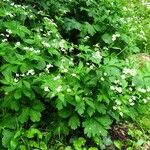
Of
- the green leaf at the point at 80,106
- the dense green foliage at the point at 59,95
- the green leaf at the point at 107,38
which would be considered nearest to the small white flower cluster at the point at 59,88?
the dense green foliage at the point at 59,95

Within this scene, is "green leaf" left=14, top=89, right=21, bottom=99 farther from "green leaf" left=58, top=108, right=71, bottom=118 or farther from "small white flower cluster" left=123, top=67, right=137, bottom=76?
"small white flower cluster" left=123, top=67, right=137, bottom=76

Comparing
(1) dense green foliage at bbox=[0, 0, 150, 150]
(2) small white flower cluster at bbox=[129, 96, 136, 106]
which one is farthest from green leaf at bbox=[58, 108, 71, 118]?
(2) small white flower cluster at bbox=[129, 96, 136, 106]

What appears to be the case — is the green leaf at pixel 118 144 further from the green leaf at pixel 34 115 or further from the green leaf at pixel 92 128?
the green leaf at pixel 34 115

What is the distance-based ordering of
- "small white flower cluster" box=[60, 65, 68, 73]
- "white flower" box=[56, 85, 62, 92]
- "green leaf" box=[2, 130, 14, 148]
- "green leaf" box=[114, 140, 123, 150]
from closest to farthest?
"white flower" box=[56, 85, 62, 92] < "green leaf" box=[2, 130, 14, 148] < "small white flower cluster" box=[60, 65, 68, 73] < "green leaf" box=[114, 140, 123, 150]

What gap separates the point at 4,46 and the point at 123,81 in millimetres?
1202

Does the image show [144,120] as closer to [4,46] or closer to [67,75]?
[67,75]

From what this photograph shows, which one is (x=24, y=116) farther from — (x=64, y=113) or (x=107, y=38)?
(x=107, y=38)

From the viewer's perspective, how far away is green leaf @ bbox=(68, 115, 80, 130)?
3.56 meters

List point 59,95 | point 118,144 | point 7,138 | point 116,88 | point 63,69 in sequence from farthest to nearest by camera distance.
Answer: point 118,144 < point 63,69 < point 116,88 < point 7,138 < point 59,95

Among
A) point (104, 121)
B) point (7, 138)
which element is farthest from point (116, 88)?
point (7, 138)

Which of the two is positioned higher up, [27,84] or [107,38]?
[27,84]

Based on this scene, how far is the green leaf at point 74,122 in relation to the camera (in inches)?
140

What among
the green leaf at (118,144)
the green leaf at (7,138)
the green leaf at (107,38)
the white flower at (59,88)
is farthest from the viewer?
the green leaf at (107,38)

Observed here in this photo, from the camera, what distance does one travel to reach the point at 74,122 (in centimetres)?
358
